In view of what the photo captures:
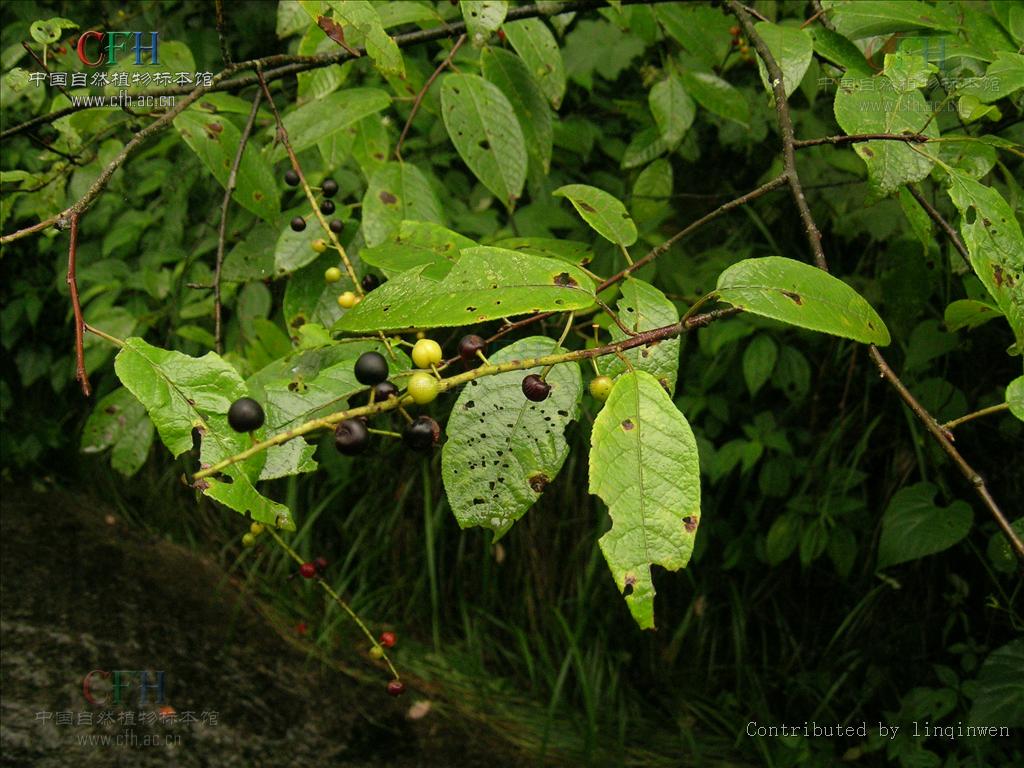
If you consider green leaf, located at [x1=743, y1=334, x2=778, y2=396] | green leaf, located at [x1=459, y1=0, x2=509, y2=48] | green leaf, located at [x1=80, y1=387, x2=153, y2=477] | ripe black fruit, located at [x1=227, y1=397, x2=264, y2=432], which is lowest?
green leaf, located at [x1=743, y1=334, x2=778, y2=396]

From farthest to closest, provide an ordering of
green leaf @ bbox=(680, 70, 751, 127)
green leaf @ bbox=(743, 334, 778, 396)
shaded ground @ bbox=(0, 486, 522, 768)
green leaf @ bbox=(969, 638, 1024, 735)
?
green leaf @ bbox=(743, 334, 778, 396)
shaded ground @ bbox=(0, 486, 522, 768)
green leaf @ bbox=(969, 638, 1024, 735)
green leaf @ bbox=(680, 70, 751, 127)

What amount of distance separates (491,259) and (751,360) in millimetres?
1466

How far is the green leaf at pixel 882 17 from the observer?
915 millimetres

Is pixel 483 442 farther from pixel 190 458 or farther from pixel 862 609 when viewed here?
pixel 190 458

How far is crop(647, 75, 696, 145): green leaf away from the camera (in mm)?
1281

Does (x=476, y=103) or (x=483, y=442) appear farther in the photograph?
(x=476, y=103)

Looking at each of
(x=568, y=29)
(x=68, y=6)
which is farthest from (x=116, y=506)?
(x=568, y=29)

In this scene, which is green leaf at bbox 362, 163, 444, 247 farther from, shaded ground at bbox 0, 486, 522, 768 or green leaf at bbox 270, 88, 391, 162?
shaded ground at bbox 0, 486, 522, 768

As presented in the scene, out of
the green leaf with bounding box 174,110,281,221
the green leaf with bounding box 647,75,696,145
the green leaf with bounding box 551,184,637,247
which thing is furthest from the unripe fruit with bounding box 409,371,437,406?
the green leaf with bounding box 647,75,696,145

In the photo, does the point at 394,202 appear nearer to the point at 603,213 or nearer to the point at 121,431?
the point at 603,213

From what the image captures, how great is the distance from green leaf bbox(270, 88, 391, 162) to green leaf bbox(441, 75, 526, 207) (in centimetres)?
10

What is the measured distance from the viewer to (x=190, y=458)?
2.84 meters

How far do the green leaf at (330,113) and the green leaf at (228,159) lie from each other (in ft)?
0.24

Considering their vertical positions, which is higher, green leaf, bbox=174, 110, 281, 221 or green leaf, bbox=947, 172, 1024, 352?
green leaf, bbox=174, 110, 281, 221
